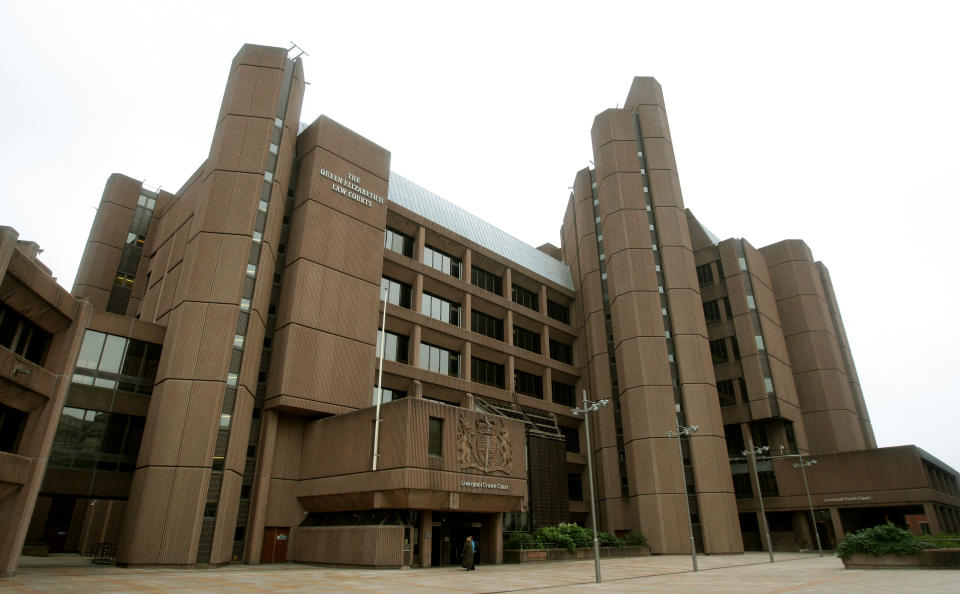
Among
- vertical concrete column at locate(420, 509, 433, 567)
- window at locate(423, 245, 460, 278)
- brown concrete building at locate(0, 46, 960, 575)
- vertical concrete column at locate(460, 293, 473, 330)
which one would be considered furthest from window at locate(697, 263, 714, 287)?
vertical concrete column at locate(420, 509, 433, 567)

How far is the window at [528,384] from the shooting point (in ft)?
184

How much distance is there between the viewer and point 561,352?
62.6 metres

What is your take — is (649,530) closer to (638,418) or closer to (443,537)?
(638,418)

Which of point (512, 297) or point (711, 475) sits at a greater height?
point (512, 297)

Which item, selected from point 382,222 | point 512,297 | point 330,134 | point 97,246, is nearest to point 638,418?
point 512,297

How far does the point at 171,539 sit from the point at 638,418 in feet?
117

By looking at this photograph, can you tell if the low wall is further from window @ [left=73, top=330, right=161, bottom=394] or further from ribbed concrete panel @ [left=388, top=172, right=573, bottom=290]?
ribbed concrete panel @ [left=388, top=172, right=573, bottom=290]

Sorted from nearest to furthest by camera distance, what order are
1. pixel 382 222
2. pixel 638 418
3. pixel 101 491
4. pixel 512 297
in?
pixel 101 491 → pixel 382 222 → pixel 638 418 → pixel 512 297

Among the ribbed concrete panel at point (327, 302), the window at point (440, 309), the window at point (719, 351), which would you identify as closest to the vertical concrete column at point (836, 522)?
the window at point (719, 351)

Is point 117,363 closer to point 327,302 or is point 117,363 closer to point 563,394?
point 327,302

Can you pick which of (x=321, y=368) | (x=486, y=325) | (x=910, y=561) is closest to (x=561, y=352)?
(x=486, y=325)

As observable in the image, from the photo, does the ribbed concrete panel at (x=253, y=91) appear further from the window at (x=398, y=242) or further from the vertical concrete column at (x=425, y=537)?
the vertical concrete column at (x=425, y=537)

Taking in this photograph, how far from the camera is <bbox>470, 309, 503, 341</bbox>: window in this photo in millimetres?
54234

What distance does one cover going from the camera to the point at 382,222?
43.9 metres
